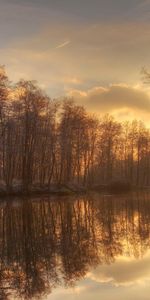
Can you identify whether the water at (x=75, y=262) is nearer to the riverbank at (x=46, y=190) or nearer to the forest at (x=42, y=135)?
the riverbank at (x=46, y=190)

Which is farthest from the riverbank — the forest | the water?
the water

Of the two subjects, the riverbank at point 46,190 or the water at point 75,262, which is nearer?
the water at point 75,262

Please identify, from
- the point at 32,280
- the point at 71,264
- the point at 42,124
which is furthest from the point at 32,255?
the point at 42,124

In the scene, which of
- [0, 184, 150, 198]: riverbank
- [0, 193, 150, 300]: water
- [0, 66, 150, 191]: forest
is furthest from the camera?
[0, 66, 150, 191]: forest

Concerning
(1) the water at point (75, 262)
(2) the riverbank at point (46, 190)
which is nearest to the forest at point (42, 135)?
(2) the riverbank at point (46, 190)

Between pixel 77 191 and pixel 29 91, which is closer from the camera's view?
pixel 29 91

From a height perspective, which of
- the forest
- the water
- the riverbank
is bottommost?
the water

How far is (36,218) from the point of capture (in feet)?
81.6

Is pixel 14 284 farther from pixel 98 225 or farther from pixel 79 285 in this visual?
pixel 98 225

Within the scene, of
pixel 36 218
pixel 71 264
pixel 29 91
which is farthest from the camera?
pixel 29 91

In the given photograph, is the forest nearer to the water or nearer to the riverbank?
the riverbank

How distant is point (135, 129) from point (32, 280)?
95.6 m

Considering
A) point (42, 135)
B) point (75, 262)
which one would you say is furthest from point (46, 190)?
point (75, 262)

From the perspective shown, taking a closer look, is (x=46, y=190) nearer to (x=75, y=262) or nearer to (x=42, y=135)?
(x=42, y=135)
